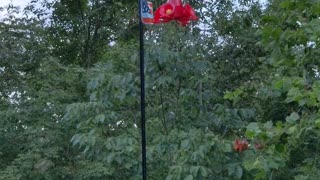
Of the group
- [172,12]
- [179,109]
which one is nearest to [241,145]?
[179,109]

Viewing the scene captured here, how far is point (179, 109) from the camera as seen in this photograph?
10.6 ft

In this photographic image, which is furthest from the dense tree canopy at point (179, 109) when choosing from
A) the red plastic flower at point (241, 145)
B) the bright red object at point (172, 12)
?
the bright red object at point (172, 12)

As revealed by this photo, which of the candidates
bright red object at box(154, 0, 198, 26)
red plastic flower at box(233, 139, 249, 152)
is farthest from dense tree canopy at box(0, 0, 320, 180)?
bright red object at box(154, 0, 198, 26)

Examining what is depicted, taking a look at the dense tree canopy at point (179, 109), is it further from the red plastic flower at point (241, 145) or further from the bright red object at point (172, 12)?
the bright red object at point (172, 12)

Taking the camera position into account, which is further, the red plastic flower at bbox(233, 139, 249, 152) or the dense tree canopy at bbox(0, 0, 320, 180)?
the red plastic flower at bbox(233, 139, 249, 152)

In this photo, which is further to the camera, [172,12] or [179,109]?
[179,109]

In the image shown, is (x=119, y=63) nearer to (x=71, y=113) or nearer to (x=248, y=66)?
(x=71, y=113)

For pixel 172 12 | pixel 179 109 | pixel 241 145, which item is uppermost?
pixel 172 12

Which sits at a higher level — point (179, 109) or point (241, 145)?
point (179, 109)

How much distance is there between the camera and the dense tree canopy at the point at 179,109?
2.55 m

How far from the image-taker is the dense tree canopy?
8.36ft

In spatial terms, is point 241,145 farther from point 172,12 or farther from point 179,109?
point 172,12

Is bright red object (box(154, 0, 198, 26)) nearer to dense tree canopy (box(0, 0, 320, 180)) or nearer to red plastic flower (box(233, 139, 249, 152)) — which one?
dense tree canopy (box(0, 0, 320, 180))

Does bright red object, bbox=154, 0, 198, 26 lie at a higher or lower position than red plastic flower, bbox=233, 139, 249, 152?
higher
